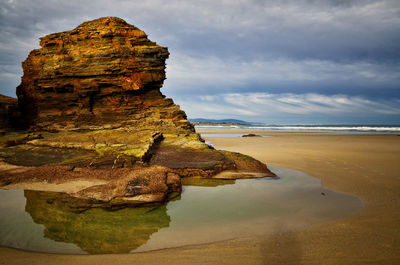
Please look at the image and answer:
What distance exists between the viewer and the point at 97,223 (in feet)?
14.3

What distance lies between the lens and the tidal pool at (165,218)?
12.1 feet

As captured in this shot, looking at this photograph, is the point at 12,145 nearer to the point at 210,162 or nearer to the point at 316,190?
the point at 210,162

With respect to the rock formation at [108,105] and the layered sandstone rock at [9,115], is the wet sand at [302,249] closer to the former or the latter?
the rock formation at [108,105]

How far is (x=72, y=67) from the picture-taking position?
11977 mm

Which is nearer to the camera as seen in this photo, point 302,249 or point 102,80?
point 302,249

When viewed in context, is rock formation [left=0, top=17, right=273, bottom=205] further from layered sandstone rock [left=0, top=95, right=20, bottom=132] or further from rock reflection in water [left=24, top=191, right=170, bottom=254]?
rock reflection in water [left=24, top=191, right=170, bottom=254]

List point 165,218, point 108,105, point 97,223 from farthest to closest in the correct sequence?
point 108,105 → point 165,218 → point 97,223

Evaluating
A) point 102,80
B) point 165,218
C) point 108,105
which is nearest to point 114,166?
point 165,218

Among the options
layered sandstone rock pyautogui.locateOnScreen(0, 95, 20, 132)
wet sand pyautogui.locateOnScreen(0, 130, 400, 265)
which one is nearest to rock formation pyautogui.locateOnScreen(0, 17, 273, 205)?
layered sandstone rock pyautogui.locateOnScreen(0, 95, 20, 132)

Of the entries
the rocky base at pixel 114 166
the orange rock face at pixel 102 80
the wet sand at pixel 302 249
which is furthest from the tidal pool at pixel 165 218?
the orange rock face at pixel 102 80

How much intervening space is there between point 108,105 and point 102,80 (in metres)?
1.46

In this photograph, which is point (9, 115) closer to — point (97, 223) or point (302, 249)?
point (97, 223)

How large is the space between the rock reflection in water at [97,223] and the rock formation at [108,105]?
340 cm

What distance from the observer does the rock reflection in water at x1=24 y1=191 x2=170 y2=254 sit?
3652 millimetres
